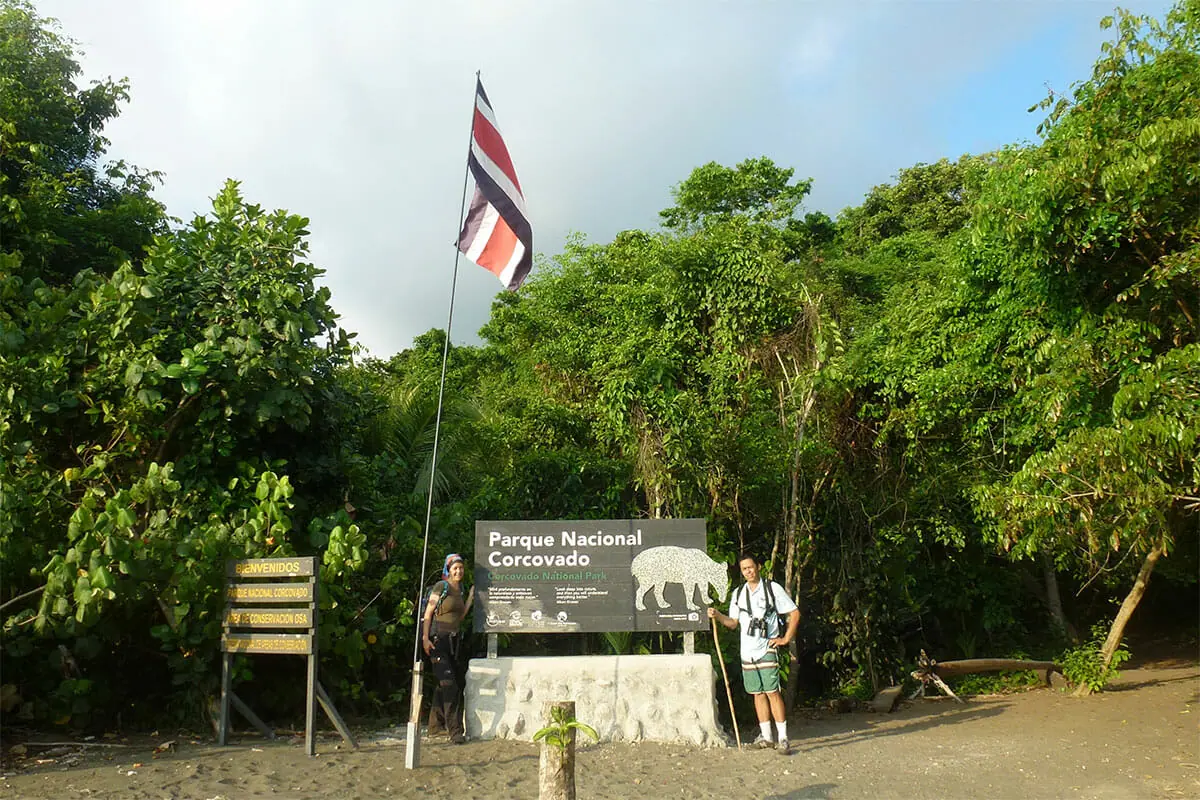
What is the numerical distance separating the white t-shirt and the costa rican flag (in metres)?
3.19

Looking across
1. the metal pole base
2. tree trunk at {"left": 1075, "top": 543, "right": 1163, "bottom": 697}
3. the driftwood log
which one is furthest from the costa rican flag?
the driftwood log

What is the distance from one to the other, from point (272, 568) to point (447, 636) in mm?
1557

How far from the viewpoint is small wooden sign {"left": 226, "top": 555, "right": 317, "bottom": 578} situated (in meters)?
6.79

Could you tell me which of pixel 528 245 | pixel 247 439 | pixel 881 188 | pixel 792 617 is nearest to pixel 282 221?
pixel 247 439

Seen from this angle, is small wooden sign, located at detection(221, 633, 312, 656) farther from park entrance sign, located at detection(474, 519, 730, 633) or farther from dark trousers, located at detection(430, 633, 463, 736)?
park entrance sign, located at detection(474, 519, 730, 633)

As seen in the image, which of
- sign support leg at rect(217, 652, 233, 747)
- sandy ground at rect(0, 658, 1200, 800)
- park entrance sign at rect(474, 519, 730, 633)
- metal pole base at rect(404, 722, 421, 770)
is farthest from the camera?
park entrance sign at rect(474, 519, 730, 633)

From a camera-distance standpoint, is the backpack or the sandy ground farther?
the backpack

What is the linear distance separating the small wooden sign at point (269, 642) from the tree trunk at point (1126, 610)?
27.1ft

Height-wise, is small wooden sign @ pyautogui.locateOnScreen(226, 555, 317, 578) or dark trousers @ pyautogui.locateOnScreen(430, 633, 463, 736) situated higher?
small wooden sign @ pyautogui.locateOnScreen(226, 555, 317, 578)

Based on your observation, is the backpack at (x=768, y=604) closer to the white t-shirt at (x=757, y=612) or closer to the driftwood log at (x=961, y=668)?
the white t-shirt at (x=757, y=612)

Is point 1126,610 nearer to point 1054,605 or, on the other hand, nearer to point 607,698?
point 1054,605

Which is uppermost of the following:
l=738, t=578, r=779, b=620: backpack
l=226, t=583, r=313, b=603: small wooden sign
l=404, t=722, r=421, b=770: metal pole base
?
l=226, t=583, r=313, b=603: small wooden sign

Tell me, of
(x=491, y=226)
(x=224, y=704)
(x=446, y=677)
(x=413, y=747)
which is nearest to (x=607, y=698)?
(x=446, y=677)

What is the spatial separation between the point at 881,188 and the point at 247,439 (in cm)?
1955
